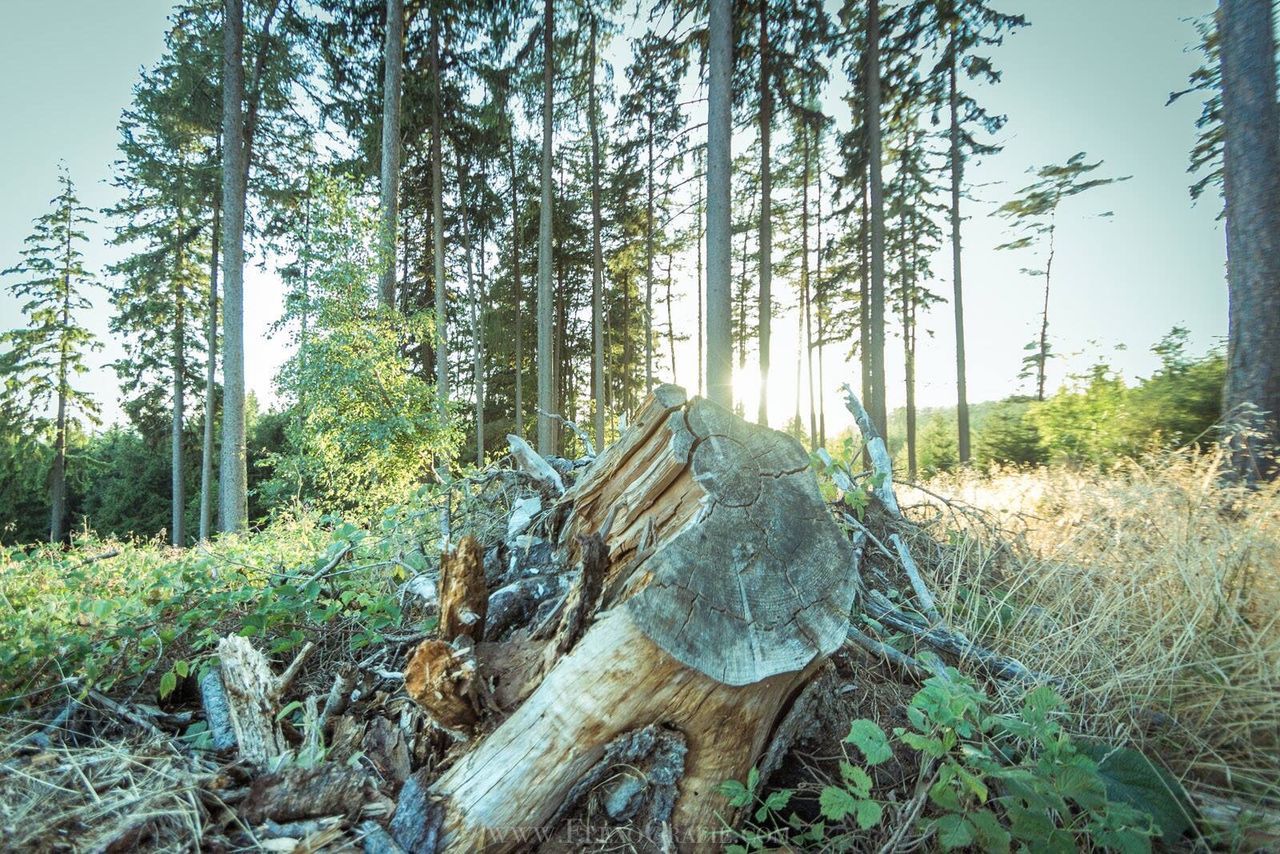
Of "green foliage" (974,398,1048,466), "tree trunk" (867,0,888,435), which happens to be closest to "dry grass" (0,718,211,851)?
"tree trunk" (867,0,888,435)

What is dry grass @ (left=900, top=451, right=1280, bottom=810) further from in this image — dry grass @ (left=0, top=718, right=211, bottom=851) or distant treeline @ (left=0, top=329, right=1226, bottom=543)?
dry grass @ (left=0, top=718, right=211, bottom=851)

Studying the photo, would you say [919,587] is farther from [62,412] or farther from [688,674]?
[62,412]

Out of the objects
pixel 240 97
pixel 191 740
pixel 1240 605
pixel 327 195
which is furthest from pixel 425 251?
pixel 1240 605

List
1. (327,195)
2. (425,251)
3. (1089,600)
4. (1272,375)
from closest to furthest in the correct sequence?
(1089,600) < (1272,375) < (327,195) < (425,251)

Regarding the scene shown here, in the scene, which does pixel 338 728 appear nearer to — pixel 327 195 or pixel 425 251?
pixel 327 195

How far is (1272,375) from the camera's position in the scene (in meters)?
4.10

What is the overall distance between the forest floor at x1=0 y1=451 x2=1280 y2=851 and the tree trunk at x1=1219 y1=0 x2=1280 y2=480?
1.69m

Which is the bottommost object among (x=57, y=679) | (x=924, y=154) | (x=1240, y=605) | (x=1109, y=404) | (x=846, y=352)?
(x=57, y=679)

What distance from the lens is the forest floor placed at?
1.42 meters

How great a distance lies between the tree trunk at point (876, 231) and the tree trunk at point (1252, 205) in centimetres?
567

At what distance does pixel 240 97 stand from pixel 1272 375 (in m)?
14.7

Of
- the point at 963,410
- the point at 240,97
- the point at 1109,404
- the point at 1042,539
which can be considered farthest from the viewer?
the point at 963,410

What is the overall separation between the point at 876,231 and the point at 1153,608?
9593 mm

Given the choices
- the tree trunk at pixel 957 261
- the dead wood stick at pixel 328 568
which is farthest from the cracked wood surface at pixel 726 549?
the tree trunk at pixel 957 261
